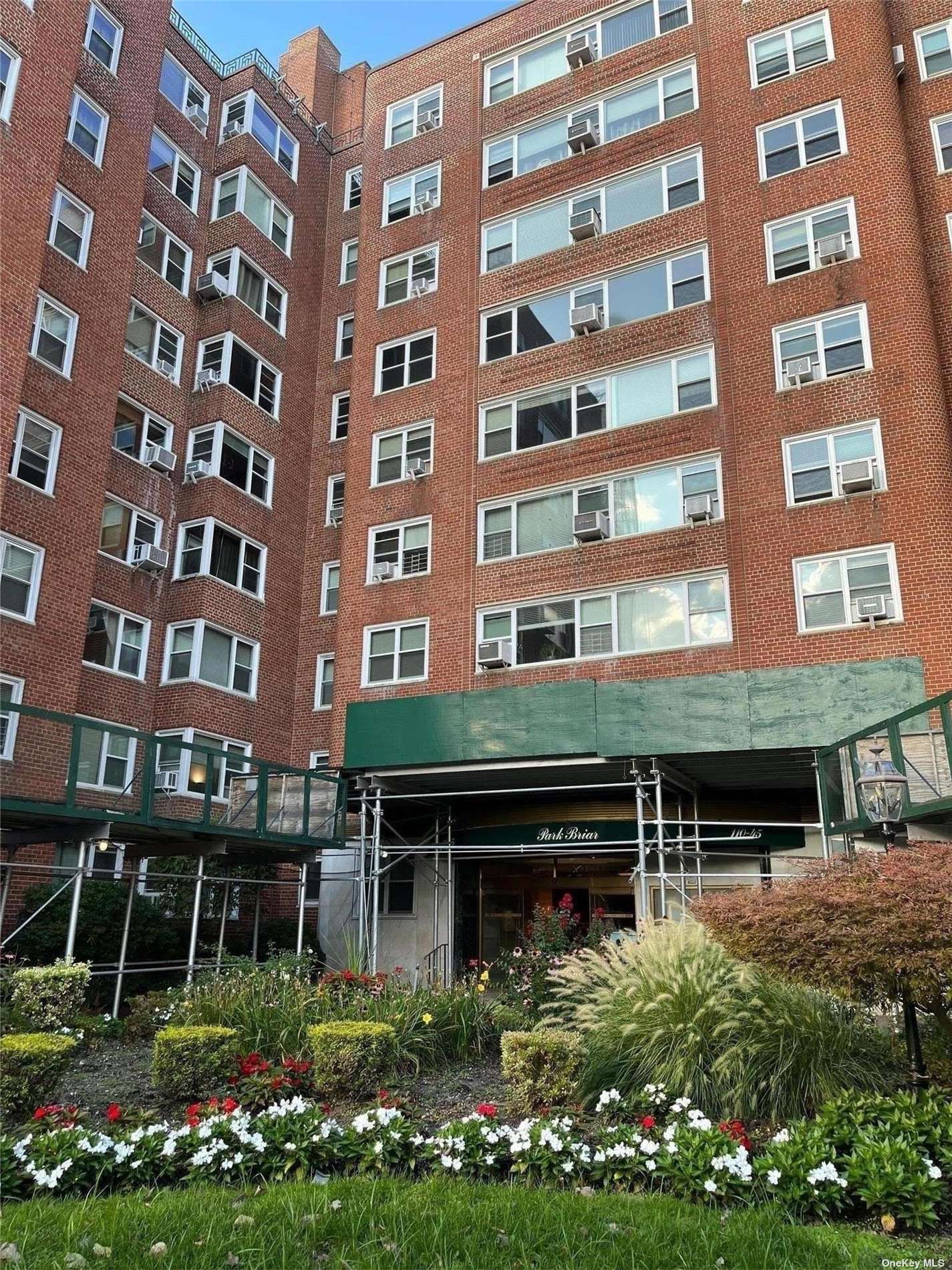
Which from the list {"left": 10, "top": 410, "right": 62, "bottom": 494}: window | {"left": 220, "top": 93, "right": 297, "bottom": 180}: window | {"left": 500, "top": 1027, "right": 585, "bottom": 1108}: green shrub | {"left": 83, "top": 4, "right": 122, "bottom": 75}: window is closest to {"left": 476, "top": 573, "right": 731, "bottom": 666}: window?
{"left": 10, "top": 410, "right": 62, "bottom": 494}: window

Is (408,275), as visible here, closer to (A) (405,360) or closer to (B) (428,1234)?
(A) (405,360)

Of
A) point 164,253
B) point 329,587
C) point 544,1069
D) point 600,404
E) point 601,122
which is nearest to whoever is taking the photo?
point 544,1069

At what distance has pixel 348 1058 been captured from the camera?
927 centimetres

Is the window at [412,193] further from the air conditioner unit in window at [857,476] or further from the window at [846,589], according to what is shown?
the window at [846,589]

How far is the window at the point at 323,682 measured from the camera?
91.1 feet

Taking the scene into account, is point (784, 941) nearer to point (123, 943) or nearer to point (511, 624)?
point (123, 943)

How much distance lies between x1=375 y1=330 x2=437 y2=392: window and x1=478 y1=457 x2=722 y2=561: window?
4.84 meters

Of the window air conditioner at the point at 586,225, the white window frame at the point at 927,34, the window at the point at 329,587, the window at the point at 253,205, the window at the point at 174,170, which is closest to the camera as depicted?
the white window frame at the point at 927,34

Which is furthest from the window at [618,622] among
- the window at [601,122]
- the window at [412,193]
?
the window at [412,193]

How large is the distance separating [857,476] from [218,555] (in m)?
16.2

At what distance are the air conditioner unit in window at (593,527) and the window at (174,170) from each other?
16648mm

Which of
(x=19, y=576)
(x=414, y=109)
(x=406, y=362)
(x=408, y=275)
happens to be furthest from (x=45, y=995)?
(x=414, y=109)

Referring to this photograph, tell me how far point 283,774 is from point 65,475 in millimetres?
8856

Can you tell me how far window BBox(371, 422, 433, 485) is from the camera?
24453mm
